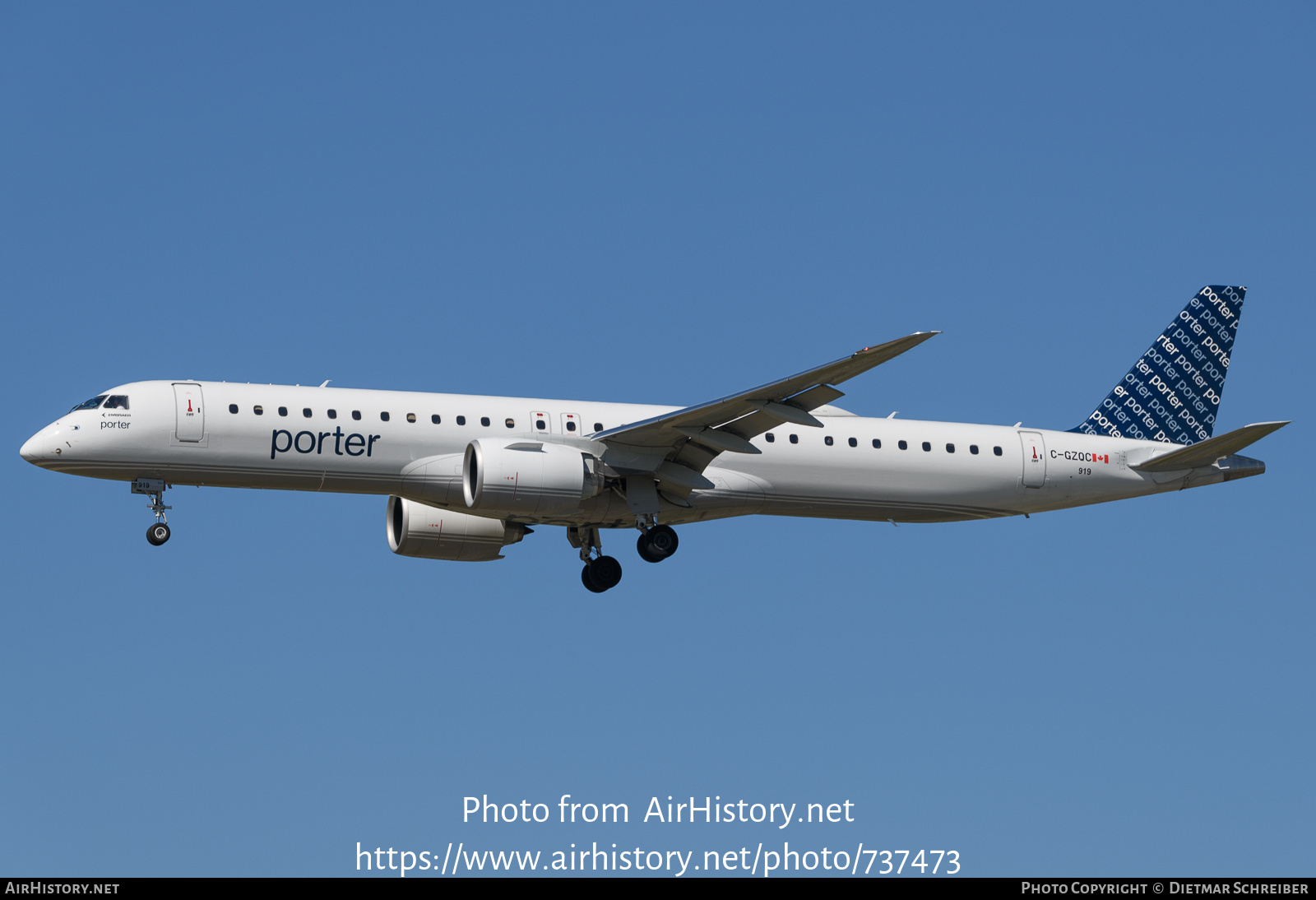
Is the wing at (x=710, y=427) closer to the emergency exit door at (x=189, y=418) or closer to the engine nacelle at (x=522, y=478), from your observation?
the engine nacelle at (x=522, y=478)

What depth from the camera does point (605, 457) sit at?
3966 centimetres

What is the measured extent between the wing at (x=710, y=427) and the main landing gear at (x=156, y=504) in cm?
948

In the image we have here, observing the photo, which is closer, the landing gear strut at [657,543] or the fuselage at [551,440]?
the fuselage at [551,440]

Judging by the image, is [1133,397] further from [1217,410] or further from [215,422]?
[215,422]

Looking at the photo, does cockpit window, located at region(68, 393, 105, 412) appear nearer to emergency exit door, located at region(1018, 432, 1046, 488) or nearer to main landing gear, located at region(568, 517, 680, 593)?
main landing gear, located at region(568, 517, 680, 593)

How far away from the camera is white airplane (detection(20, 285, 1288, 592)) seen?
3806cm

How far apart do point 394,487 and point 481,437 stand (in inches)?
85.8

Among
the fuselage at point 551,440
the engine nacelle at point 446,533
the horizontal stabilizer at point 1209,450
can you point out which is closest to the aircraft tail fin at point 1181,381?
the fuselage at point 551,440

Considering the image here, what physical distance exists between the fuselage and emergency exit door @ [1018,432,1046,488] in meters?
0.03

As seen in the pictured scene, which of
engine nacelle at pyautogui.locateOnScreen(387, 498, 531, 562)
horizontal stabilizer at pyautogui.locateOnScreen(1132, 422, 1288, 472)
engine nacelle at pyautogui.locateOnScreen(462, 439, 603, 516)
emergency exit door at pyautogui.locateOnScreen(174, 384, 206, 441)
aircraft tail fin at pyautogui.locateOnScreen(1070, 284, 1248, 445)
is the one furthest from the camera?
aircraft tail fin at pyautogui.locateOnScreen(1070, 284, 1248, 445)

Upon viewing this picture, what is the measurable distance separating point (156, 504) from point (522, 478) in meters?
7.96

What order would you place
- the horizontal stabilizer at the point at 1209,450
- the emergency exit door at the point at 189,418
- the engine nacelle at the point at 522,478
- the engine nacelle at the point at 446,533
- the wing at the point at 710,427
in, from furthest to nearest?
the engine nacelle at the point at 446,533
the horizontal stabilizer at the point at 1209,450
the emergency exit door at the point at 189,418
the engine nacelle at the point at 522,478
the wing at the point at 710,427

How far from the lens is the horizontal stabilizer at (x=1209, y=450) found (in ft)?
130

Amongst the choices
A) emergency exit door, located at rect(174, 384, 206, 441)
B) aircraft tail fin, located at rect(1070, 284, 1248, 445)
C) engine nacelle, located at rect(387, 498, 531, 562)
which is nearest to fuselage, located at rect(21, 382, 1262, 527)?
emergency exit door, located at rect(174, 384, 206, 441)
